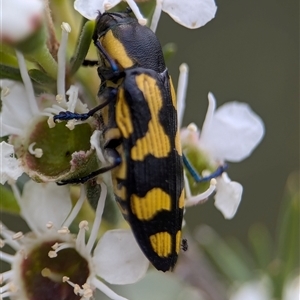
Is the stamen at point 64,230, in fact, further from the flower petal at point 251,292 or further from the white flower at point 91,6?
the flower petal at point 251,292

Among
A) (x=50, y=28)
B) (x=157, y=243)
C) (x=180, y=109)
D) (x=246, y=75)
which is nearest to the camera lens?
(x=157, y=243)

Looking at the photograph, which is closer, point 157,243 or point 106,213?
point 157,243

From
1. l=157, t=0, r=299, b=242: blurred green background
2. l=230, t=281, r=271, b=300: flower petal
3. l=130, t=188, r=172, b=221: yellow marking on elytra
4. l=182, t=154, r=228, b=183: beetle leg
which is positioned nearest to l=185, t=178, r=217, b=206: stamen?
l=182, t=154, r=228, b=183: beetle leg

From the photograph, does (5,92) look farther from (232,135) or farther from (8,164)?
(232,135)

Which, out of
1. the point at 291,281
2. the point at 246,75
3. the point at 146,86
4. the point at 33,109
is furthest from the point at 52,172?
the point at 246,75

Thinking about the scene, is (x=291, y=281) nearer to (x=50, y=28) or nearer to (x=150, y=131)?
(x=150, y=131)

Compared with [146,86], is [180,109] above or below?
below

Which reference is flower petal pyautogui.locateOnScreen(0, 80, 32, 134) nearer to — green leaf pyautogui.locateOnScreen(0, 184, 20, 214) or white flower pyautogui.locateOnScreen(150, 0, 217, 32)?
green leaf pyautogui.locateOnScreen(0, 184, 20, 214)

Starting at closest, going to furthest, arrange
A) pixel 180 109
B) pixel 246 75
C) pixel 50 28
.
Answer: pixel 50 28 → pixel 180 109 → pixel 246 75
